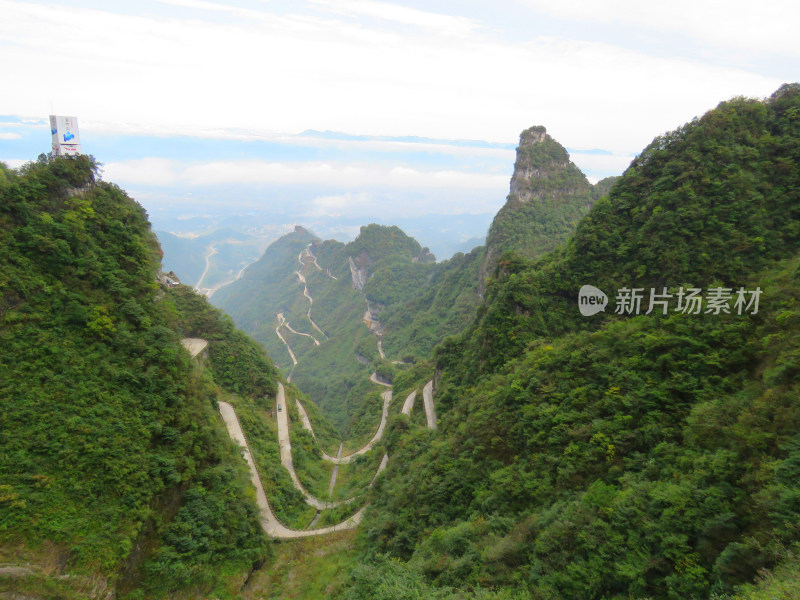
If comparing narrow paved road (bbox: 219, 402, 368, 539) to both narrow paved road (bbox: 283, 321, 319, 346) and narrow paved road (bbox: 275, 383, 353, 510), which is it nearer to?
narrow paved road (bbox: 275, 383, 353, 510)

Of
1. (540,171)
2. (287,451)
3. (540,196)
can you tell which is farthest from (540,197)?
(287,451)

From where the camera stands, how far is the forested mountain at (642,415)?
9977 mm

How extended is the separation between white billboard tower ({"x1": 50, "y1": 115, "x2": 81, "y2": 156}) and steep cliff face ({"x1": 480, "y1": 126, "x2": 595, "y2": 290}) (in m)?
49.4

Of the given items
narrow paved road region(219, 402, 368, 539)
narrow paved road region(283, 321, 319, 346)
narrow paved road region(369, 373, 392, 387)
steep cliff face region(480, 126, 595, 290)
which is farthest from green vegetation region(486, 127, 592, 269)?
narrow paved road region(283, 321, 319, 346)

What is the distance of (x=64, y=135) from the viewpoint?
24219 mm

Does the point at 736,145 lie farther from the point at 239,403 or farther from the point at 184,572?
the point at 239,403

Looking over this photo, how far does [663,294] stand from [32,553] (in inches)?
1183

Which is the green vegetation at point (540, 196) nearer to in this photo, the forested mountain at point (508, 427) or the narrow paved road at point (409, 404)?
the narrow paved road at point (409, 404)

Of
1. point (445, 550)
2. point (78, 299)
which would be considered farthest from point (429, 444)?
point (78, 299)

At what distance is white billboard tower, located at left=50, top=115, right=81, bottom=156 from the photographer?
23966mm

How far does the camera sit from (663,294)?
70.6 feet

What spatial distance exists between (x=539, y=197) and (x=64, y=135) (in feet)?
206

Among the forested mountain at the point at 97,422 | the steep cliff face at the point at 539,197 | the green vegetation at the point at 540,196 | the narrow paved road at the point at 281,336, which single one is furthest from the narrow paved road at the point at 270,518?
the narrow paved road at the point at 281,336

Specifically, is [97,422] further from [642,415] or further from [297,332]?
[297,332]
